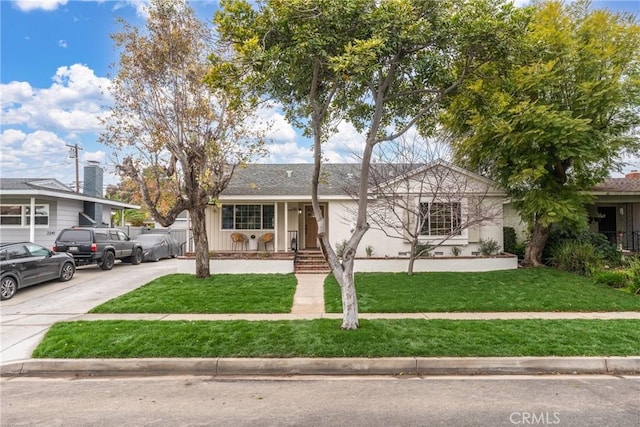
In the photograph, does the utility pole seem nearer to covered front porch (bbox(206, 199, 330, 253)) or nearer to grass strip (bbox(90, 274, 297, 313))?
covered front porch (bbox(206, 199, 330, 253))

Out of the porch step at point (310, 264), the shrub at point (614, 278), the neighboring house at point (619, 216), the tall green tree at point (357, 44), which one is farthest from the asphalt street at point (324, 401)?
the neighboring house at point (619, 216)

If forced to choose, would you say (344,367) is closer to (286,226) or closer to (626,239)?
(286,226)

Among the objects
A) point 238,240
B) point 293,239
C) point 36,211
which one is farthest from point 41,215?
point 293,239

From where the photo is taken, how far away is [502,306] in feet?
30.0

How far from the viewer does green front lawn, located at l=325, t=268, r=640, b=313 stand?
907 cm

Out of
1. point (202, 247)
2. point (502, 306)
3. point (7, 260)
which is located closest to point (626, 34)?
point (502, 306)

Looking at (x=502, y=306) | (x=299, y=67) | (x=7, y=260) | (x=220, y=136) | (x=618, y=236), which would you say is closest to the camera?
(x=299, y=67)

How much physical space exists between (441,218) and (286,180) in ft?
24.2

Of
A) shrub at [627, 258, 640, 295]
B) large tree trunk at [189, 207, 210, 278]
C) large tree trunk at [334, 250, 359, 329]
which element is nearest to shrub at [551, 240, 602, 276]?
shrub at [627, 258, 640, 295]

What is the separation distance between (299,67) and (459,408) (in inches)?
232

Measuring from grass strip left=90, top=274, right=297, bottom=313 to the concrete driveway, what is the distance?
0.84 metres

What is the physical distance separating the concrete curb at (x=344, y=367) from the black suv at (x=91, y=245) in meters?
10.3

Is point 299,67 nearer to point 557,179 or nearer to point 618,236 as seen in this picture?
point 557,179

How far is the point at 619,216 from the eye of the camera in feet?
57.5
